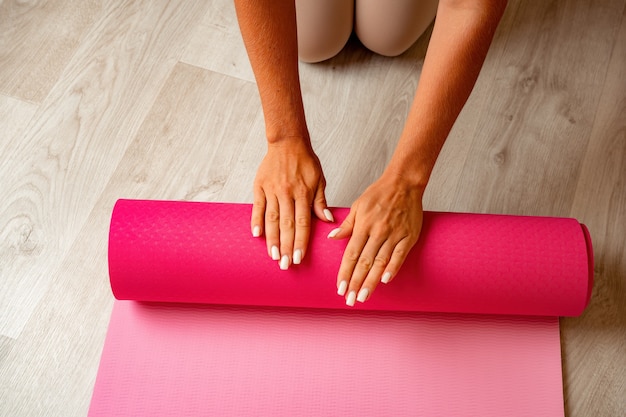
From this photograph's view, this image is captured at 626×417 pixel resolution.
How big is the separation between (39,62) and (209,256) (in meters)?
0.92

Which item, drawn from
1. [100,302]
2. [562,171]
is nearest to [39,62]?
[100,302]

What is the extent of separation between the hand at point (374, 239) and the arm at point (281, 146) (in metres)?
0.07

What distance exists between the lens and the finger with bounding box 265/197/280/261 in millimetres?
1066

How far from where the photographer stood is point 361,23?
1509mm

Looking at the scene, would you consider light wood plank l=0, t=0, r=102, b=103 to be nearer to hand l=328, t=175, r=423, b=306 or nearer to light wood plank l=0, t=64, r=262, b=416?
light wood plank l=0, t=64, r=262, b=416

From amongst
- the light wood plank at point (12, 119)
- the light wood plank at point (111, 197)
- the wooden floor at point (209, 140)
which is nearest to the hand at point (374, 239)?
the wooden floor at point (209, 140)

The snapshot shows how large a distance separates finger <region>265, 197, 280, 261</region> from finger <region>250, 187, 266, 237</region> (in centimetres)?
1

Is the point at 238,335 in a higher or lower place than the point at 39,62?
lower

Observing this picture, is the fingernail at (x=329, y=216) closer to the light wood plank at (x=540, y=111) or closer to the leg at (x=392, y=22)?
the light wood plank at (x=540, y=111)

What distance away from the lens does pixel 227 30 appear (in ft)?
5.44

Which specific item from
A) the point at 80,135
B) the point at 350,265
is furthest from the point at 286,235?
the point at 80,135

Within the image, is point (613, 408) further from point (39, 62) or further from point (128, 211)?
point (39, 62)

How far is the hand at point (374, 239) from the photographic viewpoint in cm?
104

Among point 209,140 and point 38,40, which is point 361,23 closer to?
point 209,140
